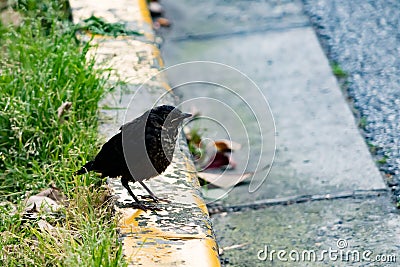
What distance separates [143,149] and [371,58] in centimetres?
247

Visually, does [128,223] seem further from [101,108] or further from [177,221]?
[101,108]

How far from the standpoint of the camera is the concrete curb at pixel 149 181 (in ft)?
10.3

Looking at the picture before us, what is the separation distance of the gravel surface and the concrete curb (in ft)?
3.74

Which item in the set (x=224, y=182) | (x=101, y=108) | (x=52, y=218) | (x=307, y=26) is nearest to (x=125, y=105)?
(x=101, y=108)

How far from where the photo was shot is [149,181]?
12.3ft

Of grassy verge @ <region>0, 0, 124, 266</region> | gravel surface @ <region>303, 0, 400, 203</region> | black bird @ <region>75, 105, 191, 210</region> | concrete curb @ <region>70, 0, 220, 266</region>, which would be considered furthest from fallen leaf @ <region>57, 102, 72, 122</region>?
gravel surface @ <region>303, 0, 400, 203</region>

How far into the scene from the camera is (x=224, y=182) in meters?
4.45

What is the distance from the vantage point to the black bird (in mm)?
3434

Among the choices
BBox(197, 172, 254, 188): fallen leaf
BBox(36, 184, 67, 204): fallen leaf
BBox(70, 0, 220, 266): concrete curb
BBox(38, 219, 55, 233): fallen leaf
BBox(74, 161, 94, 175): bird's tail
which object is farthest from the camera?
BBox(197, 172, 254, 188): fallen leaf

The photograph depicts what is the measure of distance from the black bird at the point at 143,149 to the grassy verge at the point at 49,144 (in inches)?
8.1

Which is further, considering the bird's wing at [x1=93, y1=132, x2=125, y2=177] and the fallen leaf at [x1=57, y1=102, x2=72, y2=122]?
the fallen leaf at [x1=57, y1=102, x2=72, y2=122]

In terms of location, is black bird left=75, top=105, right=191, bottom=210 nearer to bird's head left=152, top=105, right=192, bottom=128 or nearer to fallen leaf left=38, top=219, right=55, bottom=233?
bird's head left=152, top=105, right=192, bottom=128

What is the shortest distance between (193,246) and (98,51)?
6.92ft

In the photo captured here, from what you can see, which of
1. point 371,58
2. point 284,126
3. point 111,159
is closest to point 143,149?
point 111,159
